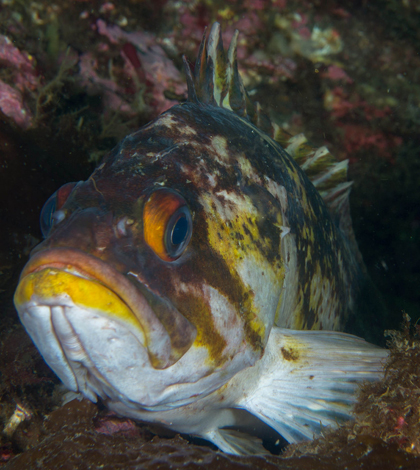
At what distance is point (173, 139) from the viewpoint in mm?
2162

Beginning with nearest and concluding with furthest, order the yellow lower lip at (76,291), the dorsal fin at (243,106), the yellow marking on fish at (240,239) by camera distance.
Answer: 1. the yellow lower lip at (76,291)
2. the yellow marking on fish at (240,239)
3. the dorsal fin at (243,106)

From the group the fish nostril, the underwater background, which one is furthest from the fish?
the underwater background

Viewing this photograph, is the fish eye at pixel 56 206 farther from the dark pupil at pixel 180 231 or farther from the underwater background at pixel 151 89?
the underwater background at pixel 151 89

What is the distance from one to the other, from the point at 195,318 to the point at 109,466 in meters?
0.97

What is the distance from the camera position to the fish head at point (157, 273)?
145cm

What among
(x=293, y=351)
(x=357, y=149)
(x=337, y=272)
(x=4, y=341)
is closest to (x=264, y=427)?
(x=293, y=351)

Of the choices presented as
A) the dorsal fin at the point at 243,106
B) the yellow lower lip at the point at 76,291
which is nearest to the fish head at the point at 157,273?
the yellow lower lip at the point at 76,291

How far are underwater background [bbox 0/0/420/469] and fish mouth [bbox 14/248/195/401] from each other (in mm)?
1350

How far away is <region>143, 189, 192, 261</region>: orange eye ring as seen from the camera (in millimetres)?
1598

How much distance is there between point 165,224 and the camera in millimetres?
1614

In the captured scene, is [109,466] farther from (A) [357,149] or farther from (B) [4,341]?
(A) [357,149]

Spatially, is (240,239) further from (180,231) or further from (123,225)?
(123,225)

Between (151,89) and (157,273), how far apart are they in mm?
3621

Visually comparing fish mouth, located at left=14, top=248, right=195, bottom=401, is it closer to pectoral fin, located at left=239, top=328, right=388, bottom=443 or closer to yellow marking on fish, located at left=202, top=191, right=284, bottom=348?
yellow marking on fish, located at left=202, top=191, right=284, bottom=348
